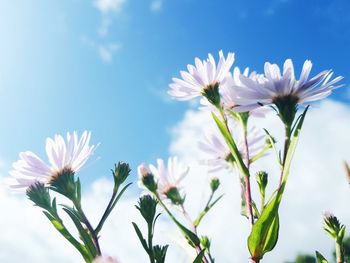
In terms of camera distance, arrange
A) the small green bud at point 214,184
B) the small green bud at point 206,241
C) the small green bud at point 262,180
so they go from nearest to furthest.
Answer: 1. the small green bud at point 262,180
2. the small green bud at point 206,241
3. the small green bud at point 214,184

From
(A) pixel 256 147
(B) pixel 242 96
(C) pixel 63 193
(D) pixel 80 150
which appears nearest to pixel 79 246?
(C) pixel 63 193

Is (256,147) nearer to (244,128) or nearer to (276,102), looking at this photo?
(244,128)

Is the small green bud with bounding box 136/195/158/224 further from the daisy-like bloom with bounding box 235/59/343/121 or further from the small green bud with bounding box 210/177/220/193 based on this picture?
the small green bud with bounding box 210/177/220/193

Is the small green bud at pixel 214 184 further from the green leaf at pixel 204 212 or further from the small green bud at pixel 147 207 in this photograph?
the small green bud at pixel 147 207

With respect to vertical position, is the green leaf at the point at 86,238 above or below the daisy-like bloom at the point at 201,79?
below

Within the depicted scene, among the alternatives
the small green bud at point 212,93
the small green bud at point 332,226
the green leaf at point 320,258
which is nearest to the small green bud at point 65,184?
the small green bud at point 212,93

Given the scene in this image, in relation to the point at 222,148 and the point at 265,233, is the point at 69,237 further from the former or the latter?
the point at 222,148

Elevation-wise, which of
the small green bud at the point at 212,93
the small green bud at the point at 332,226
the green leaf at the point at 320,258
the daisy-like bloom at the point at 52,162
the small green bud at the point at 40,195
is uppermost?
the small green bud at the point at 212,93
